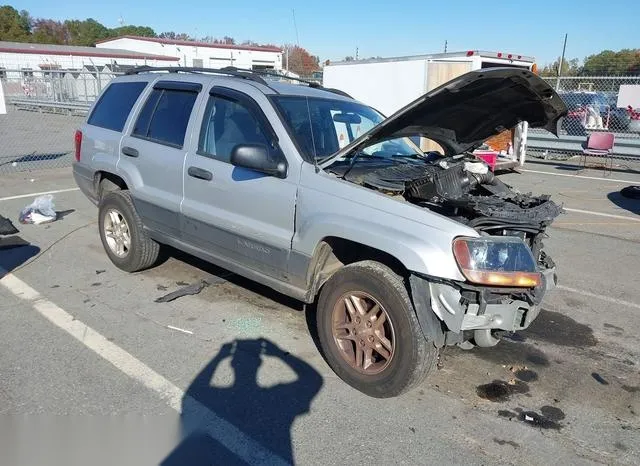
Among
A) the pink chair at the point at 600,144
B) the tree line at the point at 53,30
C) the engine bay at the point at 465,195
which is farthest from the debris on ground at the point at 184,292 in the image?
the tree line at the point at 53,30

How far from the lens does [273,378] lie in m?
3.48

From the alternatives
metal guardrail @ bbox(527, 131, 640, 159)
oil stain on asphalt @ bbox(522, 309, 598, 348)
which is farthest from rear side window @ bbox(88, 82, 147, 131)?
metal guardrail @ bbox(527, 131, 640, 159)

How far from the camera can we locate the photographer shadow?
110 inches

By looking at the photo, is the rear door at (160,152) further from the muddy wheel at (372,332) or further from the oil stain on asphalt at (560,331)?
→ the oil stain on asphalt at (560,331)

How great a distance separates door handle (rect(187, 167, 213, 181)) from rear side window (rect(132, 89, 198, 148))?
0.33m

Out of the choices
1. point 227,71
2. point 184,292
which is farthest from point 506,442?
point 227,71

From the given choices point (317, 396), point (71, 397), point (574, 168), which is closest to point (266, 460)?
point (317, 396)

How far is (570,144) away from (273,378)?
555 inches

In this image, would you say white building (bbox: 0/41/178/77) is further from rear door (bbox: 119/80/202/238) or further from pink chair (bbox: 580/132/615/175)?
rear door (bbox: 119/80/202/238)

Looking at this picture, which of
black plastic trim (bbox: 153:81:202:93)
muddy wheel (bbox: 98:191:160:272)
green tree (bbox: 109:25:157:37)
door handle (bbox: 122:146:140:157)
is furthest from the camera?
green tree (bbox: 109:25:157:37)

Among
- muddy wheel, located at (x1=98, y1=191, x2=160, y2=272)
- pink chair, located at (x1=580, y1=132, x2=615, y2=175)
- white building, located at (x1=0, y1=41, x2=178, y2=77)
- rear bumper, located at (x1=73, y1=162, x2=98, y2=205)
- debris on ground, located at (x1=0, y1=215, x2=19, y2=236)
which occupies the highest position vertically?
white building, located at (x1=0, y1=41, x2=178, y2=77)

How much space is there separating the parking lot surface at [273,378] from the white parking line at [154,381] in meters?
0.01

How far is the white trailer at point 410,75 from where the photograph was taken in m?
10.9

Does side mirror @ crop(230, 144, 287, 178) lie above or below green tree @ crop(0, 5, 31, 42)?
below
